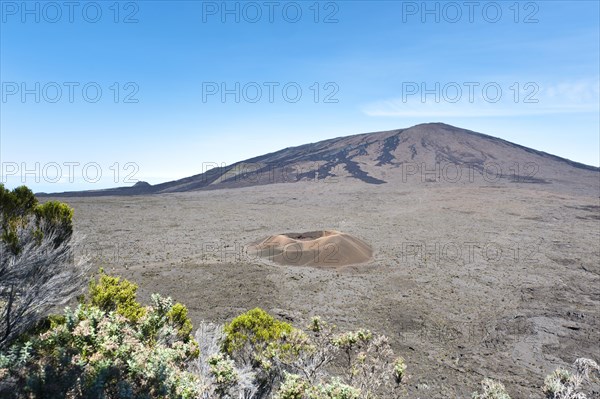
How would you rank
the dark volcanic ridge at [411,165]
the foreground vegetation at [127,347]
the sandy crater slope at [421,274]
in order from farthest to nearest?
the dark volcanic ridge at [411,165], the sandy crater slope at [421,274], the foreground vegetation at [127,347]

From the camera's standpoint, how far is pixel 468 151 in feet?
277

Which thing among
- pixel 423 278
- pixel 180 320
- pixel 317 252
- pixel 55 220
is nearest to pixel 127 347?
pixel 180 320

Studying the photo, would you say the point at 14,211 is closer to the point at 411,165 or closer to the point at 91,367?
the point at 91,367

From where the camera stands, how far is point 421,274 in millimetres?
18125

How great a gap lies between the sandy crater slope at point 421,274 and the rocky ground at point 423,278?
0.07m

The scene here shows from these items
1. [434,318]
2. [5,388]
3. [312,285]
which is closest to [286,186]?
[312,285]

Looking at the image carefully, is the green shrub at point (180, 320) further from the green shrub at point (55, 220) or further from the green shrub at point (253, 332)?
the green shrub at point (55, 220)

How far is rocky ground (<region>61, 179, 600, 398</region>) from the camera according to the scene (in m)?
10.9

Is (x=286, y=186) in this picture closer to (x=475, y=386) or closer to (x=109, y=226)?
(x=109, y=226)

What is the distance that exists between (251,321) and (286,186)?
5562 centimetres

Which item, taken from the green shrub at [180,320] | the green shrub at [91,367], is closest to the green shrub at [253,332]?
the green shrub at [180,320]

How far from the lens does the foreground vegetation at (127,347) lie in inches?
178

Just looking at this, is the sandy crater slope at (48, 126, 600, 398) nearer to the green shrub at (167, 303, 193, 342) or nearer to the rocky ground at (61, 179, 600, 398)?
the rocky ground at (61, 179, 600, 398)

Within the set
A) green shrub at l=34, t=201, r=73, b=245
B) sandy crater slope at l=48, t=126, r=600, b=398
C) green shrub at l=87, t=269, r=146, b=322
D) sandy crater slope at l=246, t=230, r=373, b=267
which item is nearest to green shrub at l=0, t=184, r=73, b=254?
green shrub at l=34, t=201, r=73, b=245
